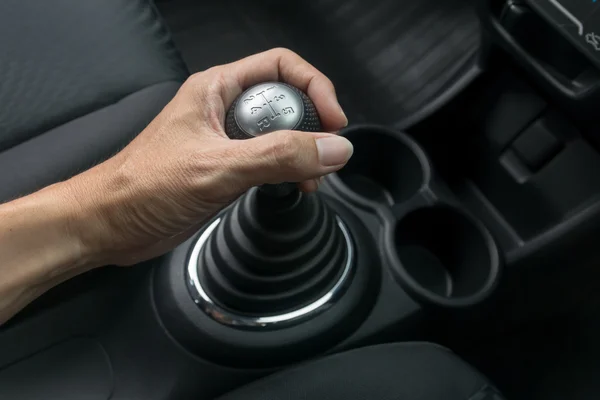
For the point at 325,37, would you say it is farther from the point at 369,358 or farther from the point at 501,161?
the point at 369,358

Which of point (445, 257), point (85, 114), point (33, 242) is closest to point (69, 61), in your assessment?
point (85, 114)

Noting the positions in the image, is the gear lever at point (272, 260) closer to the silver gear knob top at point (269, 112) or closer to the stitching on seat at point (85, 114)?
the silver gear knob top at point (269, 112)

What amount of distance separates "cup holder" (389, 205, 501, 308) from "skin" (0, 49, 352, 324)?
22 cm

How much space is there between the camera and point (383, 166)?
105 centimetres

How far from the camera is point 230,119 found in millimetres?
655

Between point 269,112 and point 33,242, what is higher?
point 269,112

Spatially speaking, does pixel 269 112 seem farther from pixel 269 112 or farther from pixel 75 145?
pixel 75 145

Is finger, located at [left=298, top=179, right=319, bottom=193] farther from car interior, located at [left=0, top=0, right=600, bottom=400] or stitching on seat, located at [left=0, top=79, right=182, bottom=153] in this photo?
Answer: stitching on seat, located at [left=0, top=79, right=182, bottom=153]

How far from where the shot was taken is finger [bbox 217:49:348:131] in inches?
28.4

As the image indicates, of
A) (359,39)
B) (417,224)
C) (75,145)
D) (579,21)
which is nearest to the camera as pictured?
(579,21)

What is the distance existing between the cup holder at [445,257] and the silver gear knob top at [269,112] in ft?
1.05

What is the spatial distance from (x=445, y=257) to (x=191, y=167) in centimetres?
48

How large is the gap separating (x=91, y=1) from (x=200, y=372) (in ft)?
1.80

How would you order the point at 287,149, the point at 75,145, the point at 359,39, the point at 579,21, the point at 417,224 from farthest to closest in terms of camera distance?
the point at 359,39, the point at 417,224, the point at 75,145, the point at 579,21, the point at 287,149
